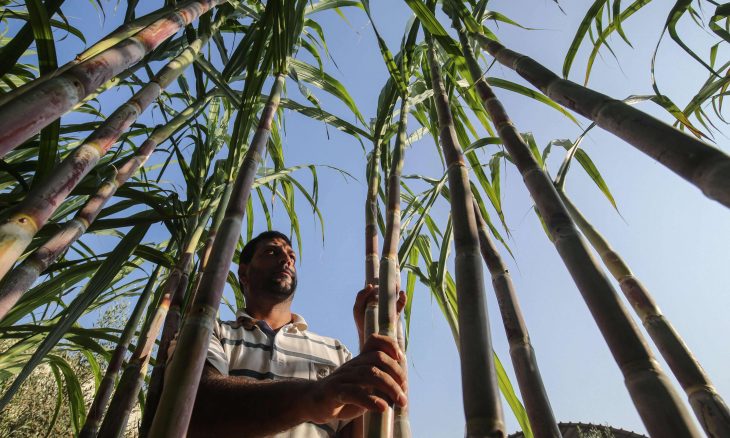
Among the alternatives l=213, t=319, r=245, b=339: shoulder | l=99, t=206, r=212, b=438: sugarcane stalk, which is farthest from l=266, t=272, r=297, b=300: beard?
l=99, t=206, r=212, b=438: sugarcane stalk

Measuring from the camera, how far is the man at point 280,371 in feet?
1.94

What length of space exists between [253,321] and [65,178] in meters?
0.74

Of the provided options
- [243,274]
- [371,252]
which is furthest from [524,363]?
[243,274]

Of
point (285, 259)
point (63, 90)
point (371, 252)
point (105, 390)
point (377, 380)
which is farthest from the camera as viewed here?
point (285, 259)

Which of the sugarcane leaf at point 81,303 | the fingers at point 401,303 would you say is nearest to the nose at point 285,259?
the sugarcane leaf at point 81,303

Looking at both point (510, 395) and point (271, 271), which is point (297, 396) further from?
point (271, 271)

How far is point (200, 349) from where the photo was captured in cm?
47

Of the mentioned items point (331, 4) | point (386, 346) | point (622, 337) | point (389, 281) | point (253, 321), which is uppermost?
point (331, 4)

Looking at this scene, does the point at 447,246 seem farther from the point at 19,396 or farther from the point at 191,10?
the point at 19,396

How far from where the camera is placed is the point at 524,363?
0.51 m

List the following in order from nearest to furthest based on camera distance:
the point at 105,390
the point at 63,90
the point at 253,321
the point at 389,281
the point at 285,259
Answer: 1. the point at 63,90
2. the point at 389,281
3. the point at 105,390
4. the point at 253,321
5. the point at 285,259

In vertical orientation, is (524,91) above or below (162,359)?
above

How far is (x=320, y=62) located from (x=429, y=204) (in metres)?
0.68

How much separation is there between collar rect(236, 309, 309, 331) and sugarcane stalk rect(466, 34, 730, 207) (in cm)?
93
